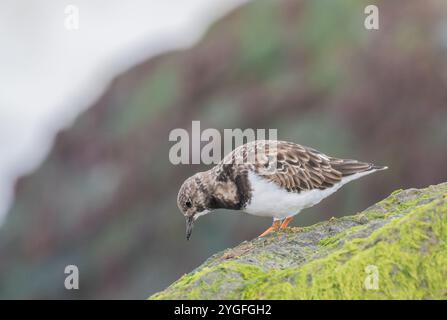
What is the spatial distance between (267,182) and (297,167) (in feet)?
1.59

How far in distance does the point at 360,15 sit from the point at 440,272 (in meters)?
13.8

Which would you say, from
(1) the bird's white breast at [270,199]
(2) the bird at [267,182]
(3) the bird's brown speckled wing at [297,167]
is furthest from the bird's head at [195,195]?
(1) the bird's white breast at [270,199]

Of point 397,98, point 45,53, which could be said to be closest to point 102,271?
point 397,98

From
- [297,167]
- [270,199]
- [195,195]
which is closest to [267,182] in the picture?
[270,199]

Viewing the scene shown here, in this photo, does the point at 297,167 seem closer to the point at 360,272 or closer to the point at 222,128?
the point at 360,272

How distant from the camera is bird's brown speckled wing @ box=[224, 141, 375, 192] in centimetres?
→ 869

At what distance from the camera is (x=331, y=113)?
16.6 meters

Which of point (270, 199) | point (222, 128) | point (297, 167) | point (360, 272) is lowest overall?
point (360, 272)

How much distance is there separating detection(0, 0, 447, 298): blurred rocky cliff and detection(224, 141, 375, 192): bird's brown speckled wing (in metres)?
5.67

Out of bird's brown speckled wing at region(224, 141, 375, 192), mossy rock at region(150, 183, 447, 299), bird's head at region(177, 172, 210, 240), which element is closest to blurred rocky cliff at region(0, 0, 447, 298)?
bird's brown speckled wing at region(224, 141, 375, 192)

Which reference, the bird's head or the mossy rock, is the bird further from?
the mossy rock

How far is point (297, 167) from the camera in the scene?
8875mm

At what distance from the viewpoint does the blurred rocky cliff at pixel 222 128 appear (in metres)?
15.9

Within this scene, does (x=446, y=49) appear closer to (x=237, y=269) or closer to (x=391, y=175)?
(x=391, y=175)
